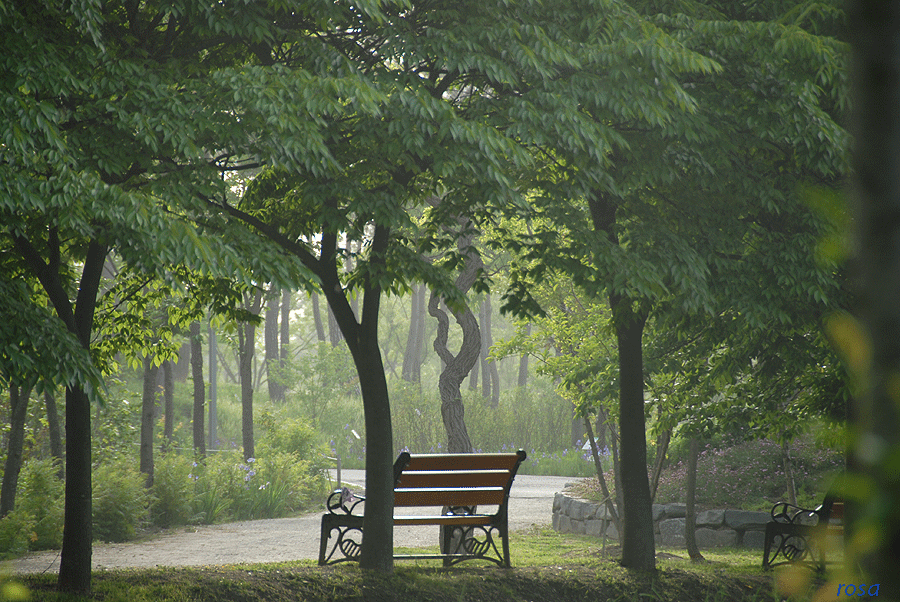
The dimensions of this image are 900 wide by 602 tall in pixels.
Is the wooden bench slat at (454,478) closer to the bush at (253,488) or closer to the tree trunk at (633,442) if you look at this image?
the tree trunk at (633,442)

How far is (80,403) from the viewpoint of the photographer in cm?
549

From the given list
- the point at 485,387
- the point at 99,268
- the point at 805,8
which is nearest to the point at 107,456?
the point at 99,268

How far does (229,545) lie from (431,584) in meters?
4.94

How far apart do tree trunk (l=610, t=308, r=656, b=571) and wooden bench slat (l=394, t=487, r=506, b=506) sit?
1.20 meters

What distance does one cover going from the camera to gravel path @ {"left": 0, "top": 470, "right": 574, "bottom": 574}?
8.52m

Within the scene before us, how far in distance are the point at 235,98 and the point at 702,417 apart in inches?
226

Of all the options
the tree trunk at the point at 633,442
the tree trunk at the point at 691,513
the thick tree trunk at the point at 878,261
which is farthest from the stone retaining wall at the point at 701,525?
the thick tree trunk at the point at 878,261

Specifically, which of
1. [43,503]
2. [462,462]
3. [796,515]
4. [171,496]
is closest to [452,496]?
[462,462]

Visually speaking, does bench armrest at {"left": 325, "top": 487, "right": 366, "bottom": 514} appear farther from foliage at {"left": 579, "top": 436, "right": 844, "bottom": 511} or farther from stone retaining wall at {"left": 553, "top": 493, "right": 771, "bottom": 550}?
foliage at {"left": 579, "top": 436, "right": 844, "bottom": 511}

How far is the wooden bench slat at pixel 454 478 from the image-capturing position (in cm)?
683

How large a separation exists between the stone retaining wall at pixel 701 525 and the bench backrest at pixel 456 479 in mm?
4290

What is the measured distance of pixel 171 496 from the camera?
11.6 m

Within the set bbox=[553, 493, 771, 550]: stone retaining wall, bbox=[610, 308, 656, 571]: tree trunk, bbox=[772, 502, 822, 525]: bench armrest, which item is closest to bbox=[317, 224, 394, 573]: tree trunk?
bbox=[610, 308, 656, 571]: tree trunk

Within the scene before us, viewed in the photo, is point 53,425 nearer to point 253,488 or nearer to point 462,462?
point 253,488
